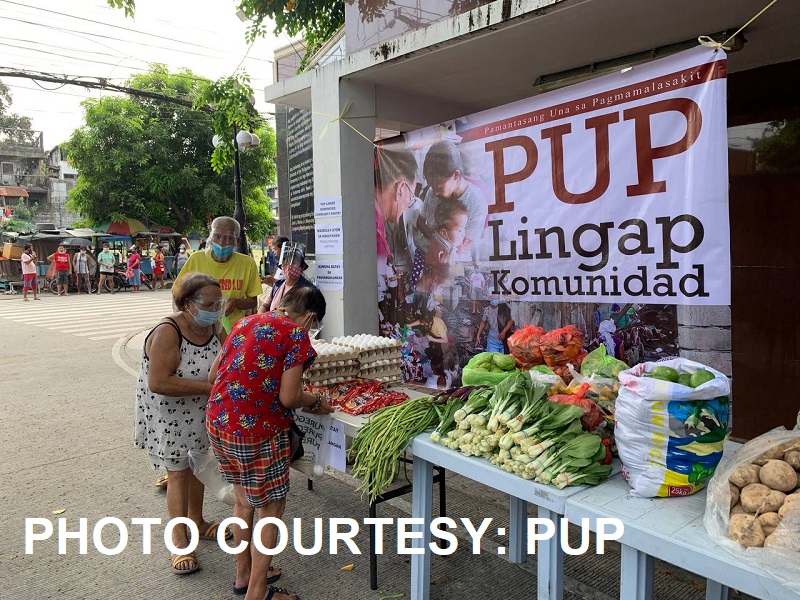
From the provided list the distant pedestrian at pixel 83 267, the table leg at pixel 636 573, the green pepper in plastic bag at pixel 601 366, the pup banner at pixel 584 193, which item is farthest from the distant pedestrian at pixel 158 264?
the table leg at pixel 636 573

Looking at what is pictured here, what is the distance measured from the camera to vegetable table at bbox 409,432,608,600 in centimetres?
226

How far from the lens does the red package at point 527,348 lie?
332cm

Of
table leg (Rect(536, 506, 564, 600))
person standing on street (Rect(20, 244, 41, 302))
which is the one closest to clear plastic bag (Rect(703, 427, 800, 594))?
table leg (Rect(536, 506, 564, 600))

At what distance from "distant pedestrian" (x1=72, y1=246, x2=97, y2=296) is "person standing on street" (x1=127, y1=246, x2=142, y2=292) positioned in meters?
1.39

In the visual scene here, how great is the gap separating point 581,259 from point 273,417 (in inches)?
82.4

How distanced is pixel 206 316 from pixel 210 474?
1.02 metres

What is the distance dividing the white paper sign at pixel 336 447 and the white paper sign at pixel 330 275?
191 centimetres

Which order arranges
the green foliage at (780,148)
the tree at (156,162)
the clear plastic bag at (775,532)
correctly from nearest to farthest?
the clear plastic bag at (775,532) < the green foliage at (780,148) < the tree at (156,162)

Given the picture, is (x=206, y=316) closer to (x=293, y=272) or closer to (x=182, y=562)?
(x=182, y=562)

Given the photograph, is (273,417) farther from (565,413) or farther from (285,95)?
(285,95)

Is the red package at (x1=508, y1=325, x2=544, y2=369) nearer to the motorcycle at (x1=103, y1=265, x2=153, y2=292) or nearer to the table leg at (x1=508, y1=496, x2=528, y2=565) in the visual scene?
the table leg at (x1=508, y1=496, x2=528, y2=565)

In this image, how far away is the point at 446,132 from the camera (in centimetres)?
452

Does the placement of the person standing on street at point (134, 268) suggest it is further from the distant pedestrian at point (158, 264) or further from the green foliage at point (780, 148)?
the green foliage at point (780, 148)

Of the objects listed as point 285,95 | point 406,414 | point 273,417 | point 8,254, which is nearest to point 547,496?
point 406,414
